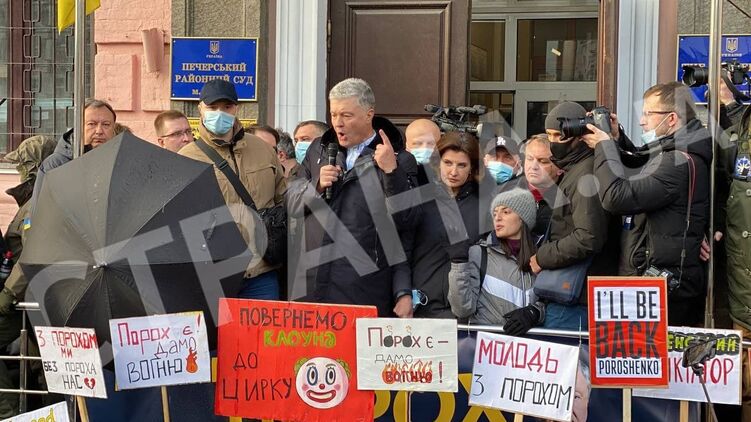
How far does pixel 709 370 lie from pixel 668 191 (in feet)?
2.65

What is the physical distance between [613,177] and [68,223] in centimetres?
238

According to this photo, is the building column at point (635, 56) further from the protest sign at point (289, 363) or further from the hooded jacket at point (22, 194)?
the hooded jacket at point (22, 194)

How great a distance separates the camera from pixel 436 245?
521 centimetres

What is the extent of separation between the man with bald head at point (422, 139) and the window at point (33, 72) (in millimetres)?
4224

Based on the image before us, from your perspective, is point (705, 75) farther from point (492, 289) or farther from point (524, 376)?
point (524, 376)

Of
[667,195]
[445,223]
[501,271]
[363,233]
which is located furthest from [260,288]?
[667,195]

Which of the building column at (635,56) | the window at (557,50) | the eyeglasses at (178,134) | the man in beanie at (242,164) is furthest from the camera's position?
the window at (557,50)

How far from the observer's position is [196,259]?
471 centimetres

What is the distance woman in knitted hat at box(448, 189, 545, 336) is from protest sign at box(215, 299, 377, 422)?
0.55 m

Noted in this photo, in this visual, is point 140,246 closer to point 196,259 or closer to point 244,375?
point 196,259

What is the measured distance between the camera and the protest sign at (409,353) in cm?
460

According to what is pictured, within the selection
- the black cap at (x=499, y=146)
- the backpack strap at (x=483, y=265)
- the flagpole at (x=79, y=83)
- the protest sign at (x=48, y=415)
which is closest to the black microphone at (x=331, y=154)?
the backpack strap at (x=483, y=265)

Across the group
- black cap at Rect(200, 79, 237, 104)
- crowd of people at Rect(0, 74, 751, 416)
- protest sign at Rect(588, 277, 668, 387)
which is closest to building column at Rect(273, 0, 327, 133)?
black cap at Rect(200, 79, 237, 104)

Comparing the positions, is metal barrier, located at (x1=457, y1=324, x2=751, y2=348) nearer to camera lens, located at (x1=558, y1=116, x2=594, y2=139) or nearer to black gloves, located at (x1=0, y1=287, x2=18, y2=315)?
camera lens, located at (x1=558, y1=116, x2=594, y2=139)
